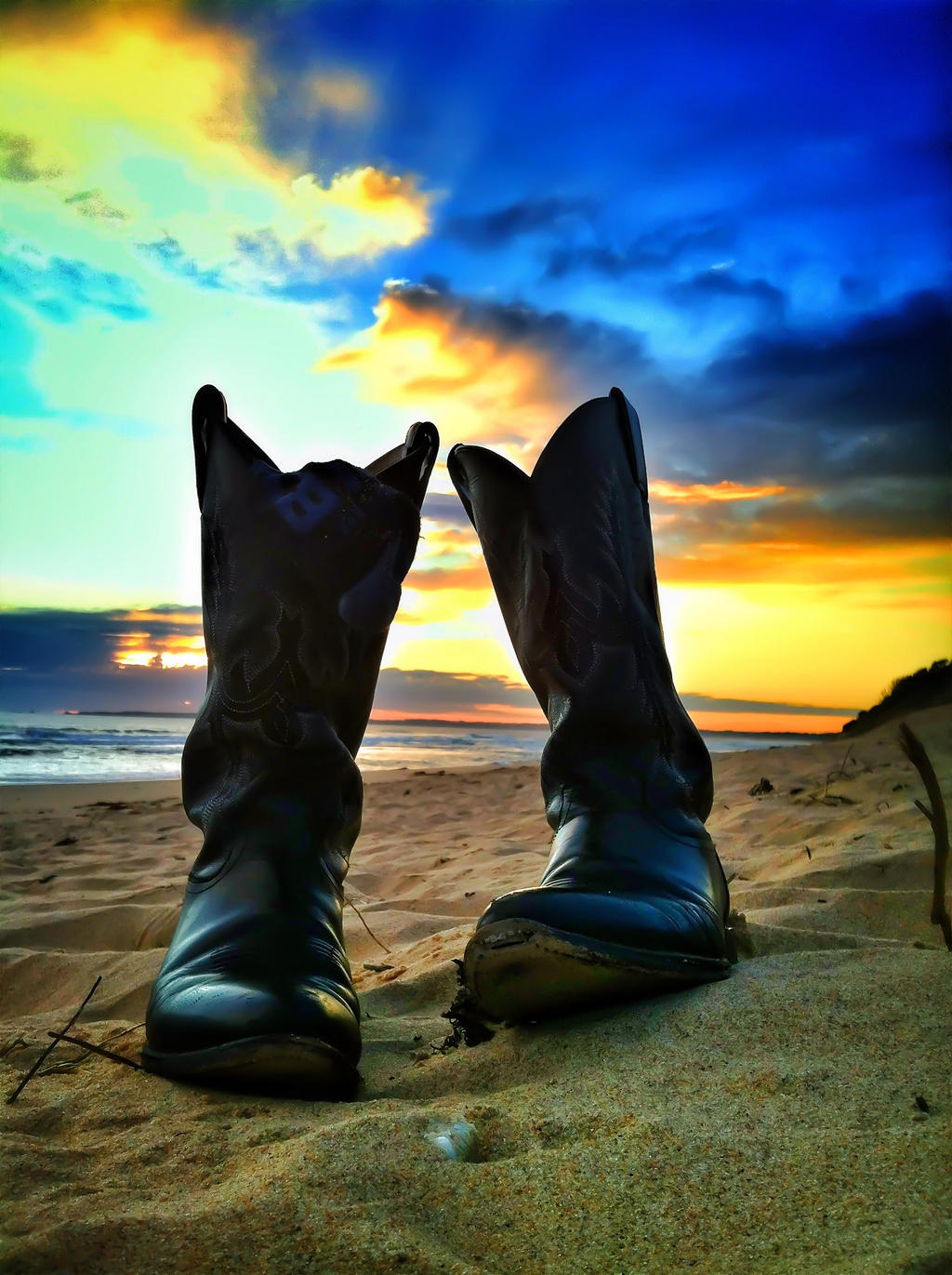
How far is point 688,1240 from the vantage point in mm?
708

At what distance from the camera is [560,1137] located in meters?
0.89

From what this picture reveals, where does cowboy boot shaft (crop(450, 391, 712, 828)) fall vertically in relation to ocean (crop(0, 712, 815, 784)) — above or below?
above

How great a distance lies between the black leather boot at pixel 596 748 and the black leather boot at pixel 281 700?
0.22 metres

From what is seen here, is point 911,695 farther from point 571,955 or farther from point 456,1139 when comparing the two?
point 456,1139

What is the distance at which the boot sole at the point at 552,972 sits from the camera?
1.10m

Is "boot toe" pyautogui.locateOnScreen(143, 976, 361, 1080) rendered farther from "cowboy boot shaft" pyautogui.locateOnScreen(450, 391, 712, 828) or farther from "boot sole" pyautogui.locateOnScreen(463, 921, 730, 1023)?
"cowboy boot shaft" pyautogui.locateOnScreen(450, 391, 712, 828)

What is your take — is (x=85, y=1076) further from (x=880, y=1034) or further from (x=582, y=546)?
(x=582, y=546)

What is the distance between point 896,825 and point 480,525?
1718 mm

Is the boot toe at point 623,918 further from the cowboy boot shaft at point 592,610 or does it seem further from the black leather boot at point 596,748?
the cowboy boot shaft at point 592,610

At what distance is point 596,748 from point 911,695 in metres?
6.81

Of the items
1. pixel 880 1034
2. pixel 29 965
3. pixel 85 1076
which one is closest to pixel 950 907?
pixel 880 1034

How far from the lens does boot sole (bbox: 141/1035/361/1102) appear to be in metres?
1.03

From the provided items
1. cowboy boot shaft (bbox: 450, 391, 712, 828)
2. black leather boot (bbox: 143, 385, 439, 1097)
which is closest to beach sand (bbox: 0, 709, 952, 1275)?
black leather boot (bbox: 143, 385, 439, 1097)

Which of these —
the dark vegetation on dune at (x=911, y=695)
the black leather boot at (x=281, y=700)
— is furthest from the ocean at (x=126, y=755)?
the black leather boot at (x=281, y=700)
